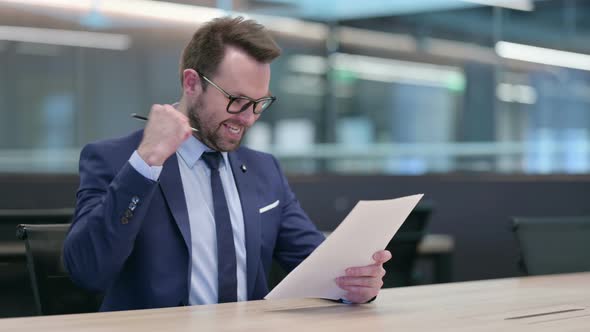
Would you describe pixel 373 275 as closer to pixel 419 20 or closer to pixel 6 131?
pixel 6 131

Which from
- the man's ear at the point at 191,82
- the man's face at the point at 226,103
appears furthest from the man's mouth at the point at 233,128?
the man's ear at the point at 191,82

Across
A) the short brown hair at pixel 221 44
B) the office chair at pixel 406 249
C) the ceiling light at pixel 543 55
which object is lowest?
the office chair at pixel 406 249

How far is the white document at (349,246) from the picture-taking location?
158cm

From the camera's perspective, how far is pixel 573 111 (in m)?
5.44

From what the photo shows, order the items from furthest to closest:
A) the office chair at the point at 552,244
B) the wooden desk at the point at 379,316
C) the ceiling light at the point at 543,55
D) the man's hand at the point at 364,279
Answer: the ceiling light at the point at 543,55, the office chair at the point at 552,244, the man's hand at the point at 364,279, the wooden desk at the point at 379,316

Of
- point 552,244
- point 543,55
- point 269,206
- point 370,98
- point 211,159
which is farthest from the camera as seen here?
point 370,98

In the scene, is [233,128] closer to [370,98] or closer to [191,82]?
[191,82]

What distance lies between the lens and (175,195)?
1.82 metres

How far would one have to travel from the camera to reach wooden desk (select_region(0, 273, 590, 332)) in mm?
1383

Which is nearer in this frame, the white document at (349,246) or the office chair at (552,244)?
the white document at (349,246)

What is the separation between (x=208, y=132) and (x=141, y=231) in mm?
290

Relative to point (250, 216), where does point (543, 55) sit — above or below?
above

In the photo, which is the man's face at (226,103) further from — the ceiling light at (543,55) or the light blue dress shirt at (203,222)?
the ceiling light at (543,55)

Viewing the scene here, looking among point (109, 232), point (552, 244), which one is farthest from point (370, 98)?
point (109, 232)
